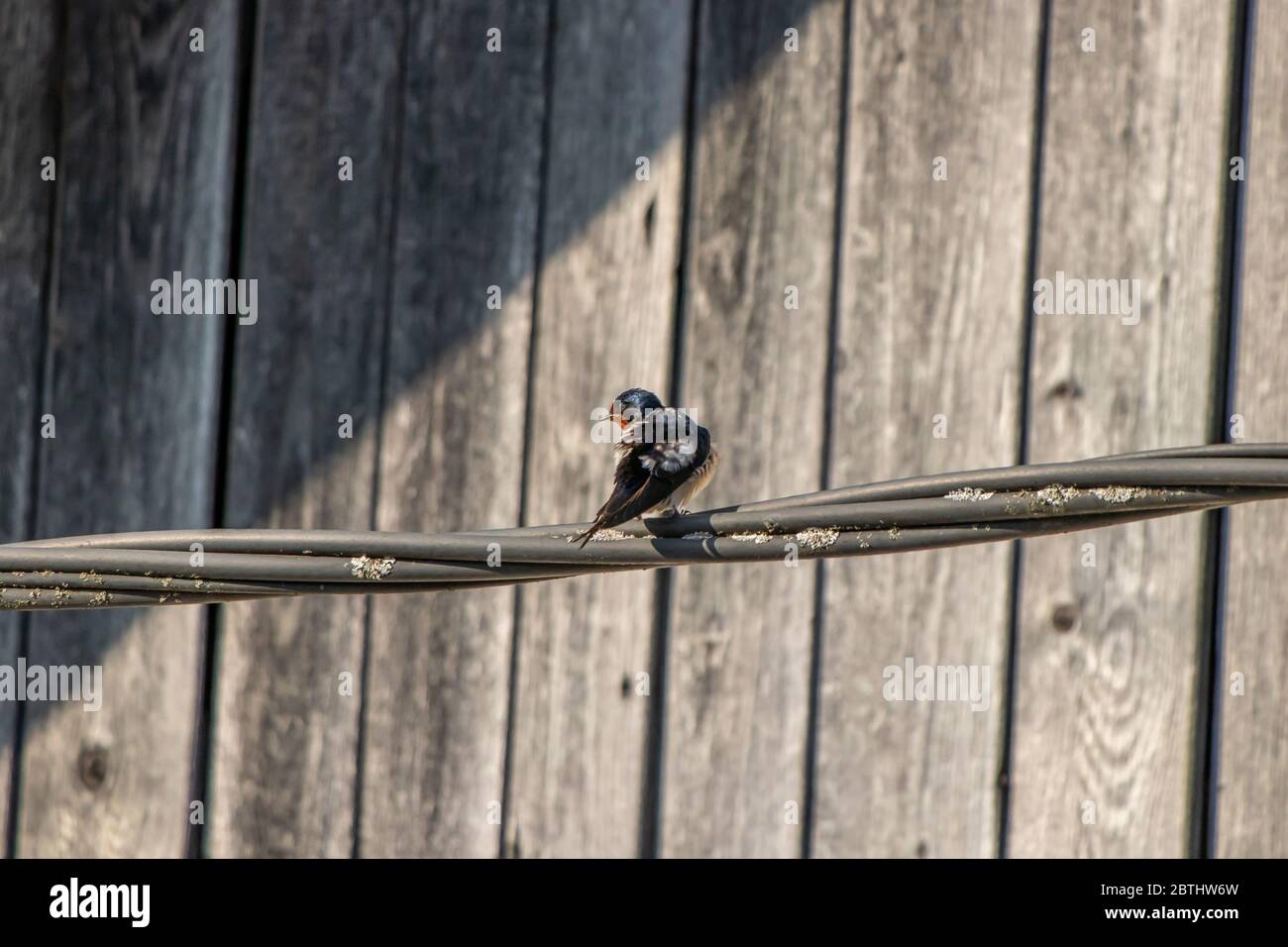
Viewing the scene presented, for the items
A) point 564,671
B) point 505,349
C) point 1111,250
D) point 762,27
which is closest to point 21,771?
point 564,671

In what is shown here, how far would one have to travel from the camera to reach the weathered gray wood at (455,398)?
2.29 meters

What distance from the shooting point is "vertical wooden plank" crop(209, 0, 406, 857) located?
231 centimetres

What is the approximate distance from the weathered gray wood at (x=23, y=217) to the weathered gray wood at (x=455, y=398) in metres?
0.66

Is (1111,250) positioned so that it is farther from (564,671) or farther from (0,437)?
(0,437)

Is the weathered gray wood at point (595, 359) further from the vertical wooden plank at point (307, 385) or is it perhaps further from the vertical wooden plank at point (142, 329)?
the vertical wooden plank at point (142, 329)

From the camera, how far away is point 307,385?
91.5 inches

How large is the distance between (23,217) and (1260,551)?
7.39 feet

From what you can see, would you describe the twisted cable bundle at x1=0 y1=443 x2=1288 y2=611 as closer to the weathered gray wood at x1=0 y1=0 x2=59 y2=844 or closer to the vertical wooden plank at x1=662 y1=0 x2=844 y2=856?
the vertical wooden plank at x1=662 y1=0 x2=844 y2=856

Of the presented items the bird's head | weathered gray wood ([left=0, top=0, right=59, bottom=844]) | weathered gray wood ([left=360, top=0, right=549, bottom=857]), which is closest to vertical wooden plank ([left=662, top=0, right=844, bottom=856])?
weathered gray wood ([left=360, top=0, right=549, bottom=857])

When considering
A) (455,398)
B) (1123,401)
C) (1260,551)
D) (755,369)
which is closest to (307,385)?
(455,398)
